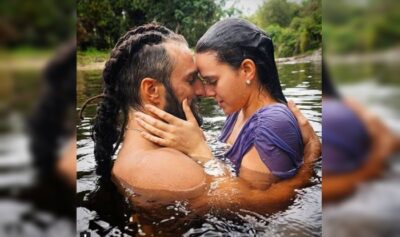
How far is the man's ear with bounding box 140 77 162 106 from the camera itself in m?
2.77

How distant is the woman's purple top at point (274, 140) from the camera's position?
8.65 feet

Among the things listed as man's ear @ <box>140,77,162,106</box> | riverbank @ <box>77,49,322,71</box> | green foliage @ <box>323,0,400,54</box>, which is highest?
green foliage @ <box>323,0,400,54</box>

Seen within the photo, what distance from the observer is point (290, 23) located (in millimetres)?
2705

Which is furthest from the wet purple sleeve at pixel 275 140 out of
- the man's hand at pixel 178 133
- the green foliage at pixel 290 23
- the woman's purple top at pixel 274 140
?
the green foliage at pixel 290 23

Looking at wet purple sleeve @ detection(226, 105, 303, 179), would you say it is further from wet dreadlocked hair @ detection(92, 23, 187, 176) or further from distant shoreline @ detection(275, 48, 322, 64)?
wet dreadlocked hair @ detection(92, 23, 187, 176)

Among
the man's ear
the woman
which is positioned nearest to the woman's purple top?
the woman

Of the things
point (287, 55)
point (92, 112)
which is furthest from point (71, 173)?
point (287, 55)

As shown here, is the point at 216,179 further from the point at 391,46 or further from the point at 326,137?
the point at 391,46

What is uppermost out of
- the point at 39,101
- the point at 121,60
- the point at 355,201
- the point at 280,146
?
the point at 121,60

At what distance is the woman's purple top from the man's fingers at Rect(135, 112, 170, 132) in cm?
37

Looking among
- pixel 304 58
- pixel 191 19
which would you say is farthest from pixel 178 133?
pixel 304 58

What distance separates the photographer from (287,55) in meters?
2.72

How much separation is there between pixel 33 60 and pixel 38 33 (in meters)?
0.14

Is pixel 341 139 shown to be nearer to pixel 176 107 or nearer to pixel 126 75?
pixel 176 107
